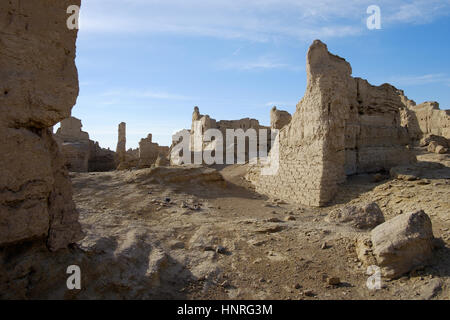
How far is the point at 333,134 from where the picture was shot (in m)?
8.62

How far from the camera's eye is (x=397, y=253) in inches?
159

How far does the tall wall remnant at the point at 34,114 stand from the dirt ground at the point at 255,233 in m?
0.83

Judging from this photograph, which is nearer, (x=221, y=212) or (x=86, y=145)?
(x=221, y=212)

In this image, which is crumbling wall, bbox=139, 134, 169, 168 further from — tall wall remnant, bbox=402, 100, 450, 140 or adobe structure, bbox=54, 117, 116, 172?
tall wall remnant, bbox=402, 100, 450, 140

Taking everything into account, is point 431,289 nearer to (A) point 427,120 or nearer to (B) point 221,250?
(B) point 221,250

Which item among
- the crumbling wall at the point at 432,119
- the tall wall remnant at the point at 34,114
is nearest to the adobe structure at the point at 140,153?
the tall wall remnant at the point at 34,114

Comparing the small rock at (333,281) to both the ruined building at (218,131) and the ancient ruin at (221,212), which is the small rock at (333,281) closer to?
the ancient ruin at (221,212)

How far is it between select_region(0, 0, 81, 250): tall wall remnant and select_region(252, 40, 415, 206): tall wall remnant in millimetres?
6743

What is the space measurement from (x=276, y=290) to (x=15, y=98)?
3.70m

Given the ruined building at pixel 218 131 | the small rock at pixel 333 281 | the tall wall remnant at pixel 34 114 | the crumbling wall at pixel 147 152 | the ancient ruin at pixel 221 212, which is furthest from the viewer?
the crumbling wall at pixel 147 152

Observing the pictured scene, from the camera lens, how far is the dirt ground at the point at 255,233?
3826 mm

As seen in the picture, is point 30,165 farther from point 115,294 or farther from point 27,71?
point 115,294

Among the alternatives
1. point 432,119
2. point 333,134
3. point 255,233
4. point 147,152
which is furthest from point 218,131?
point 255,233

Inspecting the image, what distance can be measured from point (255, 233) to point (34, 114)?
160 inches
